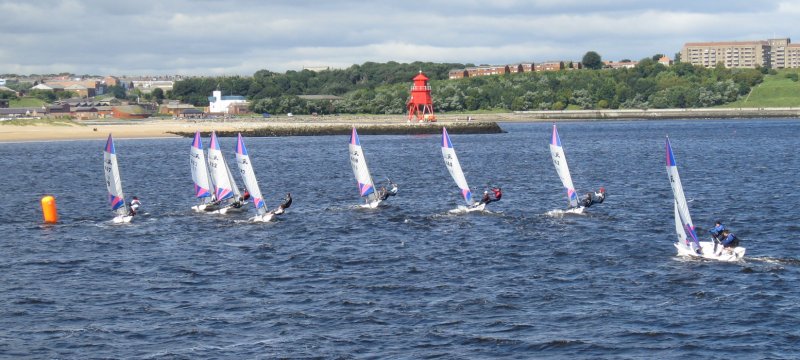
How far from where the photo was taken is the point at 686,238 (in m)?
40.6

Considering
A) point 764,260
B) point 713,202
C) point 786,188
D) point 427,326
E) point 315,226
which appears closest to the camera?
point 427,326

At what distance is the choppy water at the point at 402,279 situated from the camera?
94.9ft

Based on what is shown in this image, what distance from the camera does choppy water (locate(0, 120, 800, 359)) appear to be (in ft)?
94.9

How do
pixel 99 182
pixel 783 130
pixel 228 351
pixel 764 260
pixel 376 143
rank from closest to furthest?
pixel 228 351
pixel 764 260
pixel 99 182
pixel 376 143
pixel 783 130

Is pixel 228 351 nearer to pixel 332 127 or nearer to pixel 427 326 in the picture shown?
pixel 427 326

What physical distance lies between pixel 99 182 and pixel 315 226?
105ft

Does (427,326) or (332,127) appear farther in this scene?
(332,127)

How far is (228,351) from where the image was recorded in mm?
28109

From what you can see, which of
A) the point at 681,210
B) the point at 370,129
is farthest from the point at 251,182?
the point at 370,129

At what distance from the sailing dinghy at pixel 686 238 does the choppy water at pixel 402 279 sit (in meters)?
0.66

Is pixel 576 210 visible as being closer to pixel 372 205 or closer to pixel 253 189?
pixel 372 205

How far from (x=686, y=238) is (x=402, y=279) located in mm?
10969

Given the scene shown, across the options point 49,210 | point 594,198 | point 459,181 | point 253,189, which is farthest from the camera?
point 459,181

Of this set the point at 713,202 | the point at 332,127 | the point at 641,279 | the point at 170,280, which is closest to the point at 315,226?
the point at 170,280
